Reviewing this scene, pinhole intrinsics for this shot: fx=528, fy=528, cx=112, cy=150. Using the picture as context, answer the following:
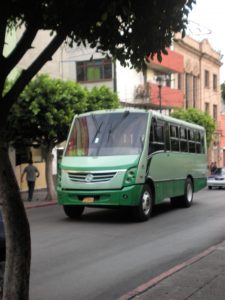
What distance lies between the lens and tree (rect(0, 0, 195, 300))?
14.2 feet

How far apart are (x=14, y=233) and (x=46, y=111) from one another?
16.4 m

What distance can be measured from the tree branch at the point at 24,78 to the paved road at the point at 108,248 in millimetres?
3087

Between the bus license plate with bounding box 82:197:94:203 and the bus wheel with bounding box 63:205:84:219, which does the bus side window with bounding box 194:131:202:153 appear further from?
the bus license plate with bounding box 82:197:94:203

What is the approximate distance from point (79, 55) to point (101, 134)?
22682mm

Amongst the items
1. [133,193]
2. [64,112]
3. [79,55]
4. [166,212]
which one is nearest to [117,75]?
[79,55]

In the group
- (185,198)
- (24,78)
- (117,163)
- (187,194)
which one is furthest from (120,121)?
(24,78)

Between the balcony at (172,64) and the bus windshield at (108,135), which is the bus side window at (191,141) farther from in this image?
the balcony at (172,64)

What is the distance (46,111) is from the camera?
2056cm

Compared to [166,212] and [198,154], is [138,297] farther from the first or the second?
[198,154]

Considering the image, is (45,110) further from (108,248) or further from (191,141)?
(108,248)

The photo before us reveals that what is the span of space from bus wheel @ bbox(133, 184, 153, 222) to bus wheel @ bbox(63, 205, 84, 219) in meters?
Answer: 1.76

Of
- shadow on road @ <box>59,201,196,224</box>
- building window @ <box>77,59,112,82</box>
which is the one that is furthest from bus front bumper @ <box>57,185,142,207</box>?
building window @ <box>77,59,112,82</box>

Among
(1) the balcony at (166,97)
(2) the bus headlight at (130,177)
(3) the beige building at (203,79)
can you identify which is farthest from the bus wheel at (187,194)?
(3) the beige building at (203,79)

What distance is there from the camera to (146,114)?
14.9 meters
